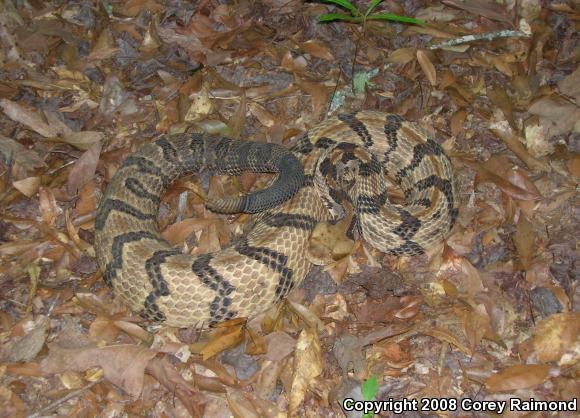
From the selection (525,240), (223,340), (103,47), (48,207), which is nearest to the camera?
(223,340)

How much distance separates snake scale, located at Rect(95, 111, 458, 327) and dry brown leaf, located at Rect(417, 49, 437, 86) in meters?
0.68

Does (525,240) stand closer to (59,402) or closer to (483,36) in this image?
(483,36)

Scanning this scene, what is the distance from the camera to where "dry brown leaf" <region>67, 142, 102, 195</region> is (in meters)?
4.34

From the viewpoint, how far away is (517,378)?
3092mm

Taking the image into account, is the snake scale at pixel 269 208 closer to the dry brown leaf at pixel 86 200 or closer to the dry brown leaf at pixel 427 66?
the dry brown leaf at pixel 86 200

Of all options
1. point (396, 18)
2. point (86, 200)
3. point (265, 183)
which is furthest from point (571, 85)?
point (86, 200)

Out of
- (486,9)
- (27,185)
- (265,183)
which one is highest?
(486,9)

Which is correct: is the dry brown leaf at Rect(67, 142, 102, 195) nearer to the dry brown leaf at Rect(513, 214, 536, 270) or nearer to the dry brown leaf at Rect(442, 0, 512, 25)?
the dry brown leaf at Rect(513, 214, 536, 270)

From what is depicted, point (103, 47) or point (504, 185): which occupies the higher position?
point (103, 47)

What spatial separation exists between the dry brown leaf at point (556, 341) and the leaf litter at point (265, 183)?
0.01m

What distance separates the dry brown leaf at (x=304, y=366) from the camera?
10.4ft

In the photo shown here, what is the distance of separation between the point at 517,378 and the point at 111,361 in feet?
8.50

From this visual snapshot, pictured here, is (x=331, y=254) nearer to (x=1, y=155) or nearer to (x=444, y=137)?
(x=444, y=137)

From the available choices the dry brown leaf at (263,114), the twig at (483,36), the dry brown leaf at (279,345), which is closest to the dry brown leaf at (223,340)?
the dry brown leaf at (279,345)
